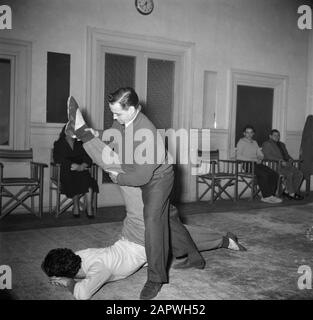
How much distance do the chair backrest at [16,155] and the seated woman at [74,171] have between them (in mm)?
364

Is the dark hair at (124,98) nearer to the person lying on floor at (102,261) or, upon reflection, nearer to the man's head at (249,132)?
the person lying on floor at (102,261)

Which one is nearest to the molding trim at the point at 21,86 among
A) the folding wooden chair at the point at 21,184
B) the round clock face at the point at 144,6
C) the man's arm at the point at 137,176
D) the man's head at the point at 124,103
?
the folding wooden chair at the point at 21,184

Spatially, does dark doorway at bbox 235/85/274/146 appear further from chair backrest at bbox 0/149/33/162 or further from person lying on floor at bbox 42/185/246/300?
person lying on floor at bbox 42/185/246/300

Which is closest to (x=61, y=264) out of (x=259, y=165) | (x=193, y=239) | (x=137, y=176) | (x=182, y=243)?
(x=137, y=176)

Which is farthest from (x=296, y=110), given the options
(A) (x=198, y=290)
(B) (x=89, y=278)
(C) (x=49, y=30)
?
(B) (x=89, y=278)

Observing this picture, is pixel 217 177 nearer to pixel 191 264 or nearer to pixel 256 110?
pixel 256 110

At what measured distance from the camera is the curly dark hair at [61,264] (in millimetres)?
2504

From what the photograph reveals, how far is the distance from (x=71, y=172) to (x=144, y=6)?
2865 millimetres

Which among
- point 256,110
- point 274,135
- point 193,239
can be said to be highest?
A: point 256,110

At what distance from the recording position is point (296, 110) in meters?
8.19

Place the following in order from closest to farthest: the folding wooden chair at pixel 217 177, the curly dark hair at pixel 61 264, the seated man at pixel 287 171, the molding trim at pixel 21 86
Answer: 1. the curly dark hair at pixel 61 264
2. the molding trim at pixel 21 86
3. the folding wooden chair at pixel 217 177
4. the seated man at pixel 287 171

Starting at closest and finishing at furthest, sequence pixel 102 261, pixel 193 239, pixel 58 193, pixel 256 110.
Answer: pixel 102 261 → pixel 193 239 → pixel 58 193 → pixel 256 110

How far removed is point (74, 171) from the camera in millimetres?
5242

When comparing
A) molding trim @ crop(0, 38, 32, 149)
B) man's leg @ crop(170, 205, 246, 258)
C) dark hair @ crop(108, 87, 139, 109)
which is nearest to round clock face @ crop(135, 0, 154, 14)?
molding trim @ crop(0, 38, 32, 149)
